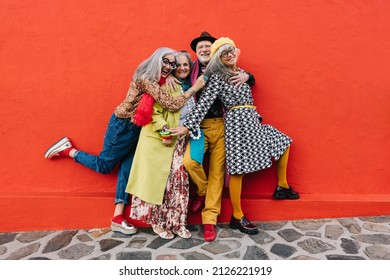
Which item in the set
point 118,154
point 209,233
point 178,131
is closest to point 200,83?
point 178,131

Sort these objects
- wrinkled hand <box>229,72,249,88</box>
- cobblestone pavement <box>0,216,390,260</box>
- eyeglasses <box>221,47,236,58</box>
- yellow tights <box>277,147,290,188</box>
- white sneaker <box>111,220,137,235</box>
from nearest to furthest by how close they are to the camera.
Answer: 1. cobblestone pavement <box>0,216,390,260</box>
2. eyeglasses <box>221,47,236,58</box>
3. wrinkled hand <box>229,72,249,88</box>
4. white sneaker <box>111,220,137,235</box>
5. yellow tights <box>277,147,290,188</box>

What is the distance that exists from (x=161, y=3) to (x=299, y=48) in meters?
1.47

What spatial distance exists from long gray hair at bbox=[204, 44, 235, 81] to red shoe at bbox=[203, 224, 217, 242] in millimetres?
1381

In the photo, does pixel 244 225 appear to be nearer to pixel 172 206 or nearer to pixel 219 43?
pixel 172 206

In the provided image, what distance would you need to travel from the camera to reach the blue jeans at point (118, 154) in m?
3.14

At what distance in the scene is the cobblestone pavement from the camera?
283cm

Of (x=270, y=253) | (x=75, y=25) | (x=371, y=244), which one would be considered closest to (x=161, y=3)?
(x=75, y=25)

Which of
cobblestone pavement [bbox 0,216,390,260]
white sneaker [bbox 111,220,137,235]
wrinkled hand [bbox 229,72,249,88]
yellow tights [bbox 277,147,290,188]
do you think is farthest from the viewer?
yellow tights [bbox 277,147,290,188]

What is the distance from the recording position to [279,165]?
3.33m

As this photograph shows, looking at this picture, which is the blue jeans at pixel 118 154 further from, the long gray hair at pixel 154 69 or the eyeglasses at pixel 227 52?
the eyeglasses at pixel 227 52

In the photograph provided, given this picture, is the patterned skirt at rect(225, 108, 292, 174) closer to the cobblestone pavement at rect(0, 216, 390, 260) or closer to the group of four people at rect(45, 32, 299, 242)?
the group of four people at rect(45, 32, 299, 242)

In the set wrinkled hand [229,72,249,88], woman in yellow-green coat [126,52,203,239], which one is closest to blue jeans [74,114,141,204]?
woman in yellow-green coat [126,52,203,239]

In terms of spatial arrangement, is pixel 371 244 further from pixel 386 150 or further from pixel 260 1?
pixel 260 1

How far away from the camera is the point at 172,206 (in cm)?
310
